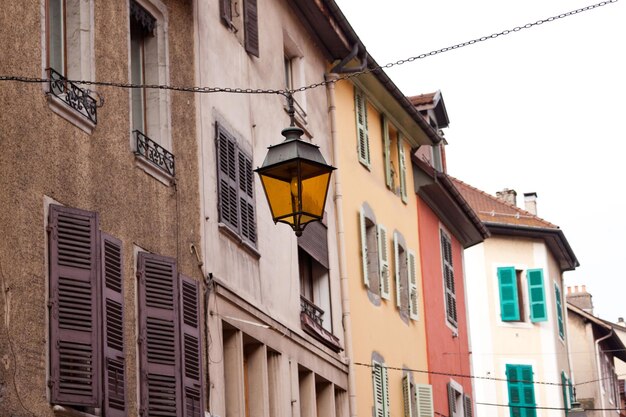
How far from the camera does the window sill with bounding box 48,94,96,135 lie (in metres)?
13.1

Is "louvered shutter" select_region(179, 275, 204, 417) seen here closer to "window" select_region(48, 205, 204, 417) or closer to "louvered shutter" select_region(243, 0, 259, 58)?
"window" select_region(48, 205, 204, 417)

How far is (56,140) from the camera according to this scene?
13.1 meters

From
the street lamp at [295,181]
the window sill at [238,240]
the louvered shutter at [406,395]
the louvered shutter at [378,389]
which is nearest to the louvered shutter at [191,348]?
the window sill at [238,240]

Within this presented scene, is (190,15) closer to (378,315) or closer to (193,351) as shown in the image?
(193,351)

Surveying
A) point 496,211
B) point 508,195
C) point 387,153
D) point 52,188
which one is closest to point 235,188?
point 52,188

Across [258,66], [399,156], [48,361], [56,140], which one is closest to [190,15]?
[258,66]

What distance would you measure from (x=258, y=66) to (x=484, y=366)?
19.6 m

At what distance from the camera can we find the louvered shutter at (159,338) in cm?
1432

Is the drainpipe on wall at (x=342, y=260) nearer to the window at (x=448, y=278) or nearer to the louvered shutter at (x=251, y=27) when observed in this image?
the louvered shutter at (x=251, y=27)

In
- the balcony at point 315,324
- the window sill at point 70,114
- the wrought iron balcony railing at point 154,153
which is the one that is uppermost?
the wrought iron balcony railing at point 154,153

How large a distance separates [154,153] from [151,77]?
3.39 feet

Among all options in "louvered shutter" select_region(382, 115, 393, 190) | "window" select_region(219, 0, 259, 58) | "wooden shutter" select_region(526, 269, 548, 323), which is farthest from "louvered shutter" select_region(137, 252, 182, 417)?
"wooden shutter" select_region(526, 269, 548, 323)

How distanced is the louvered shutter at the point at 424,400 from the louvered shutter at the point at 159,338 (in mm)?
11107

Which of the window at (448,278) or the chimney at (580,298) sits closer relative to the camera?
the window at (448,278)
